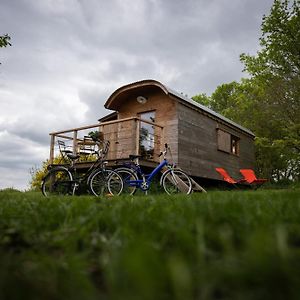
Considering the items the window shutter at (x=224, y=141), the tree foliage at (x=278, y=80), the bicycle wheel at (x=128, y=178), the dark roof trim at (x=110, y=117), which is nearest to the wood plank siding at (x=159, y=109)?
the dark roof trim at (x=110, y=117)

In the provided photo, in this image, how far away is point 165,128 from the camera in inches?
420

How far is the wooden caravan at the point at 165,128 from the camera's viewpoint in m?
10.3

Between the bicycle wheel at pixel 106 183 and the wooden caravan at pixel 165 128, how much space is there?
1751mm

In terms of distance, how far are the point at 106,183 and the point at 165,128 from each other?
4.02 meters

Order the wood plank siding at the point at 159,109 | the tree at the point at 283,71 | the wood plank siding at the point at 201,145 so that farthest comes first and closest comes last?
the tree at the point at 283,71 → the wood plank siding at the point at 201,145 → the wood plank siding at the point at 159,109

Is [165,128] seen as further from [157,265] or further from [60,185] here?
[157,265]

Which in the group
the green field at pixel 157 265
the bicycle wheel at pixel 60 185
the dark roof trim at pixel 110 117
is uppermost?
the dark roof trim at pixel 110 117

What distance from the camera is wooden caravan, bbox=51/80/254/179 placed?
10.3 metres

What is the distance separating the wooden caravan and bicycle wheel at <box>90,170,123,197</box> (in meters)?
1.75

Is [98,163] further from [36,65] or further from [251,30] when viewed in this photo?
[251,30]

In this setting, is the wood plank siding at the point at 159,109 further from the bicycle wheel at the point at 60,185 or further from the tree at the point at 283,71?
the tree at the point at 283,71

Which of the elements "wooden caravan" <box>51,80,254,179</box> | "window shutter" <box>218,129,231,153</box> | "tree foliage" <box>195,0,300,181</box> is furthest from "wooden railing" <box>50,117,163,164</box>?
"tree foliage" <box>195,0,300,181</box>

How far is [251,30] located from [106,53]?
989cm

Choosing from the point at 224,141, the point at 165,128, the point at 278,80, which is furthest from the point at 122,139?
the point at 278,80
